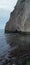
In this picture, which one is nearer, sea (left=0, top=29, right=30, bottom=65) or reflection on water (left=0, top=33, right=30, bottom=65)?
sea (left=0, top=29, right=30, bottom=65)

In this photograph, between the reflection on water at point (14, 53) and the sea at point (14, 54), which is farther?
the reflection on water at point (14, 53)

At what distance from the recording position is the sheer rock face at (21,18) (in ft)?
87.6

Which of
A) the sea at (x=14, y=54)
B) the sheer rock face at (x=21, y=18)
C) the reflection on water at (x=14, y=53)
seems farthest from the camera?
the sheer rock face at (x=21, y=18)

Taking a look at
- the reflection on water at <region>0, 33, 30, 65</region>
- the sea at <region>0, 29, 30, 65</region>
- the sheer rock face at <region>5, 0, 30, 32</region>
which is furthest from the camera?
the sheer rock face at <region>5, 0, 30, 32</region>

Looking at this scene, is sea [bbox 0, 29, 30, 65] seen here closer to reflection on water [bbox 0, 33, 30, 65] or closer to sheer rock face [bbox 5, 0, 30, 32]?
reflection on water [bbox 0, 33, 30, 65]

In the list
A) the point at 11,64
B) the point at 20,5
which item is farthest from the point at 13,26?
the point at 11,64

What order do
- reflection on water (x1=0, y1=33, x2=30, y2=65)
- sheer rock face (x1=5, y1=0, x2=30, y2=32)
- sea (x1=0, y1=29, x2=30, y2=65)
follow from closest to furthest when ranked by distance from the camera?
sea (x1=0, y1=29, x2=30, y2=65) → reflection on water (x1=0, y1=33, x2=30, y2=65) → sheer rock face (x1=5, y1=0, x2=30, y2=32)

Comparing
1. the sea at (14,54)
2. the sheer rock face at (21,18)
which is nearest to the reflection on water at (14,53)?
the sea at (14,54)

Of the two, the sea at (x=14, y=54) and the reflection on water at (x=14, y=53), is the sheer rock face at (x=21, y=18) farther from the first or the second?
the reflection on water at (x=14, y=53)

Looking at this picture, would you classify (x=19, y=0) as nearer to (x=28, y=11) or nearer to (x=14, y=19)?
(x=14, y=19)

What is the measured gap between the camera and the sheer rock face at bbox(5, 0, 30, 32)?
26711 mm

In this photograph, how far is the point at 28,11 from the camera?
1069 inches

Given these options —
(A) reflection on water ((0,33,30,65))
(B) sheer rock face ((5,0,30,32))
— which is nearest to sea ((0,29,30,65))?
(A) reflection on water ((0,33,30,65))

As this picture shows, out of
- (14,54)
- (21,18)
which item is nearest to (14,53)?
(14,54)
